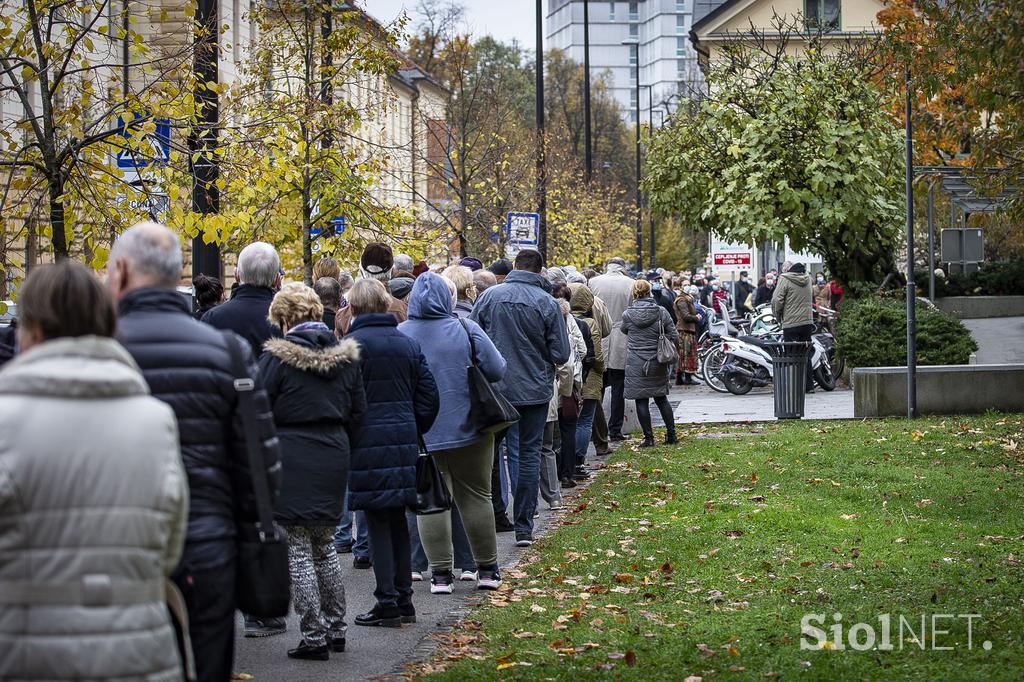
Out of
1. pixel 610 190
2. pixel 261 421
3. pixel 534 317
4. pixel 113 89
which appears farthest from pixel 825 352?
Answer: pixel 610 190

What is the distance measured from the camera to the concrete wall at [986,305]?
3981cm

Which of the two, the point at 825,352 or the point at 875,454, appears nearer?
the point at 875,454

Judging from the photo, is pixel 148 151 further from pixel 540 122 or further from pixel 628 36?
pixel 628 36

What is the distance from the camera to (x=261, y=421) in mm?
4730

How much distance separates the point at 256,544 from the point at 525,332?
609 centimetres

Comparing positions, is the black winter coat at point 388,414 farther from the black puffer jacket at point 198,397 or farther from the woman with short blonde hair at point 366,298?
the black puffer jacket at point 198,397

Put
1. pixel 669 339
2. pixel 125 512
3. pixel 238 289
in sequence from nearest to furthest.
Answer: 1. pixel 125 512
2. pixel 238 289
3. pixel 669 339

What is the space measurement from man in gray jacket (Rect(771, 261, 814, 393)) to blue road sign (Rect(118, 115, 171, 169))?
14.9m

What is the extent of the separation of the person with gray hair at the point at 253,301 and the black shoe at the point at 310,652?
5.81ft

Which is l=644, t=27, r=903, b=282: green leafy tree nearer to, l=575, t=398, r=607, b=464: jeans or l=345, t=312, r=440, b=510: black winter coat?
l=575, t=398, r=607, b=464: jeans

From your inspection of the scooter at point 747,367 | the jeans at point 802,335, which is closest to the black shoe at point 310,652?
the jeans at point 802,335

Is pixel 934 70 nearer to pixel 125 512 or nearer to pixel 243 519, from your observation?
pixel 243 519

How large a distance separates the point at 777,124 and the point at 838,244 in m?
2.95

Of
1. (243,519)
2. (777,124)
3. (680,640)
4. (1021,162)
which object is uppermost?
(777,124)
